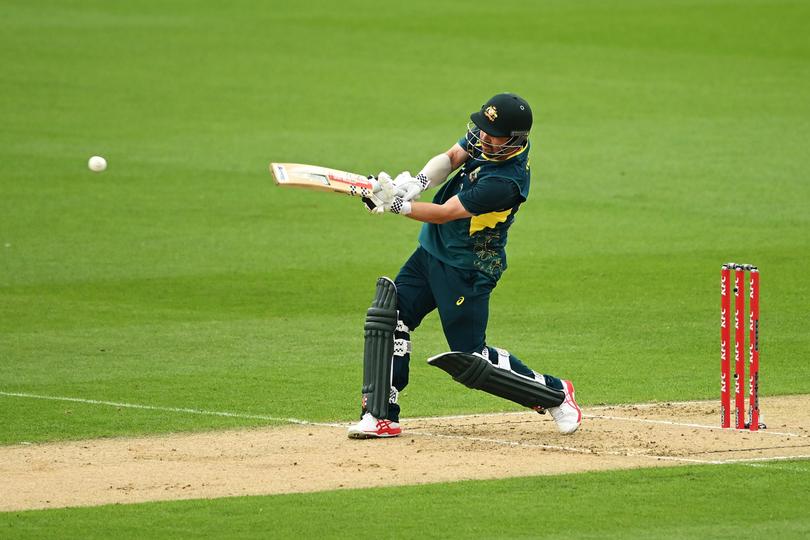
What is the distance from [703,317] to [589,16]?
69.5 feet

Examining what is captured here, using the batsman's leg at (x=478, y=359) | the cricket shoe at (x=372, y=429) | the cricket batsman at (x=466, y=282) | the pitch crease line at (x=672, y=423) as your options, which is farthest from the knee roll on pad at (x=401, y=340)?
the pitch crease line at (x=672, y=423)

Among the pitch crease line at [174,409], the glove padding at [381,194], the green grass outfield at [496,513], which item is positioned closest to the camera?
the green grass outfield at [496,513]

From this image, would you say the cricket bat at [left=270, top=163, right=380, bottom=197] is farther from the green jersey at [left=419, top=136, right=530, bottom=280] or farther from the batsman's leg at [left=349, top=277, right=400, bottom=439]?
the batsman's leg at [left=349, top=277, right=400, bottom=439]

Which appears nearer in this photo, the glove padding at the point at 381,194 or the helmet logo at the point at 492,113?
the glove padding at the point at 381,194

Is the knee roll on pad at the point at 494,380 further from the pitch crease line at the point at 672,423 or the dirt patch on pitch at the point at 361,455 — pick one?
the pitch crease line at the point at 672,423

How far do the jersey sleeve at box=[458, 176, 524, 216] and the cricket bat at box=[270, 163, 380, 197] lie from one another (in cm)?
58

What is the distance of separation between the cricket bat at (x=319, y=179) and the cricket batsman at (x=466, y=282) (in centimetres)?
12

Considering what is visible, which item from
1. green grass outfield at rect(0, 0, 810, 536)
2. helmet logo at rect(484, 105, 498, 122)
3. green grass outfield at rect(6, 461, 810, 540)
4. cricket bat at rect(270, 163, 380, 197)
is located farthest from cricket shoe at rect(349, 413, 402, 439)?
helmet logo at rect(484, 105, 498, 122)

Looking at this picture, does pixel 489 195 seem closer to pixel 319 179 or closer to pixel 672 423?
pixel 319 179

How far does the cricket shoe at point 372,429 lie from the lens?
9172 mm

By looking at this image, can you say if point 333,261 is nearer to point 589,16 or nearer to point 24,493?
point 24,493

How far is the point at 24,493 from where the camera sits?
8047 mm

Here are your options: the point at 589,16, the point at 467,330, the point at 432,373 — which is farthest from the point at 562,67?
the point at 467,330

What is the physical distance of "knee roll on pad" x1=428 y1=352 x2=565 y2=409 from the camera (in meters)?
9.00
